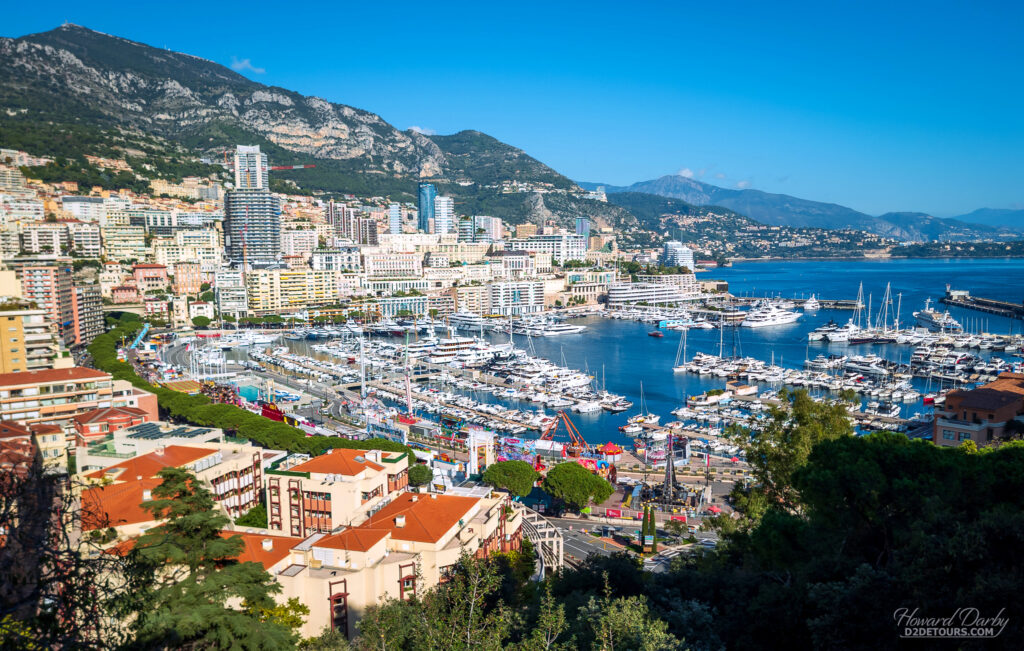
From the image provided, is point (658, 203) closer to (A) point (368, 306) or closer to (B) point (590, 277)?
(B) point (590, 277)

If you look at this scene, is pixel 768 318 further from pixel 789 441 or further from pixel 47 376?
pixel 47 376

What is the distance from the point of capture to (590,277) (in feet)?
184

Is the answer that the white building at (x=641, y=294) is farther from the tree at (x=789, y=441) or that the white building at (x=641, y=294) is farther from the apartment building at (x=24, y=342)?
the tree at (x=789, y=441)

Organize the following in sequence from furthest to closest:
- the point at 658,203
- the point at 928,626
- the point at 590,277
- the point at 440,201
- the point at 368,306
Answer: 1. the point at 658,203
2. the point at 440,201
3. the point at 590,277
4. the point at 368,306
5. the point at 928,626

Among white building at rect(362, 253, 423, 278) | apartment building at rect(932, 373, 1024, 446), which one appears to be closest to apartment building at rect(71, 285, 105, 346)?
white building at rect(362, 253, 423, 278)

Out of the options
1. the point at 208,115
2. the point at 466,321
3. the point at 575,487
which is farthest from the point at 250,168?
the point at 575,487

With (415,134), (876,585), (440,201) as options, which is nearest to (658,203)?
(415,134)

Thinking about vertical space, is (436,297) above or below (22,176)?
below

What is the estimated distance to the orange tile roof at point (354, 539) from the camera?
6.97m

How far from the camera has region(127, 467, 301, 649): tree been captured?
389 cm

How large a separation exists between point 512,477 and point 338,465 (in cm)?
393

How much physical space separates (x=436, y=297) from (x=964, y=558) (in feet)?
143

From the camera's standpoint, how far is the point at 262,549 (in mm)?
7266

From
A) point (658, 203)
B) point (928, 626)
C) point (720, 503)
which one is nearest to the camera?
point (928, 626)
